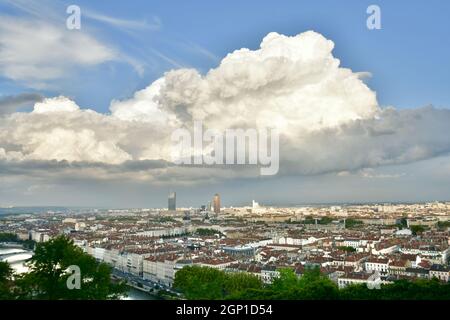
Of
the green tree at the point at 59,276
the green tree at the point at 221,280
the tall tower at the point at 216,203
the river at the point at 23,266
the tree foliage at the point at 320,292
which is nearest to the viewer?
the green tree at the point at 59,276

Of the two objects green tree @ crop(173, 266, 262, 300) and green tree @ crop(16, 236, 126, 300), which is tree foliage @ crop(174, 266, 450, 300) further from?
green tree @ crop(16, 236, 126, 300)

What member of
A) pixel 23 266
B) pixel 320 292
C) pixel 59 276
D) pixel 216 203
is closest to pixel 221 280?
pixel 23 266

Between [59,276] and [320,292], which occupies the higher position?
[59,276]

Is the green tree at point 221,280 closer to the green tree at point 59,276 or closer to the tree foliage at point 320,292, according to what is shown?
the tree foliage at point 320,292

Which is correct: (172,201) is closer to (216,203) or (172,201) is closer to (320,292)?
(216,203)

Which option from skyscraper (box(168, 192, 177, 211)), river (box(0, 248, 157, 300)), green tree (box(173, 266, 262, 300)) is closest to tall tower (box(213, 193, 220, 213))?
skyscraper (box(168, 192, 177, 211))

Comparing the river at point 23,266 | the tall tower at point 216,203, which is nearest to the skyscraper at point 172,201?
the tall tower at point 216,203
